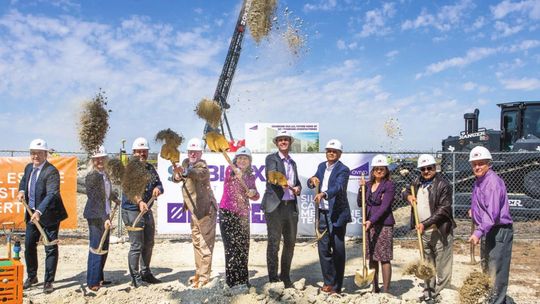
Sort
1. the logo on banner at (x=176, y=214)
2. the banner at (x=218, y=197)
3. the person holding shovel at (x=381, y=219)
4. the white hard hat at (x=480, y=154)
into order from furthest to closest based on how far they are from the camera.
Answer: the logo on banner at (x=176, y=214), the banner at (x=218, y=197), the person holding shovel at (x=381, y=219), the white hard hat at (x=480, y=154)

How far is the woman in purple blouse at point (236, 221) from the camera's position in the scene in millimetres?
5352

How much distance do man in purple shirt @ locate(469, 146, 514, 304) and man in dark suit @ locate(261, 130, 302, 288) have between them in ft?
6.43

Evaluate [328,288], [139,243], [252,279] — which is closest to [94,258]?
[139,243]

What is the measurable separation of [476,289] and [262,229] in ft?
15.0

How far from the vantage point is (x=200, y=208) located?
5.50 m

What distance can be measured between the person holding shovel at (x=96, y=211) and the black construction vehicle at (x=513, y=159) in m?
7.79

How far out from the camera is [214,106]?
5.48 metres

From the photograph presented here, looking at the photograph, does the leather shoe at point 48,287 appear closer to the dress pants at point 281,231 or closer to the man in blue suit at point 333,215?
the dress pants at point 281,231

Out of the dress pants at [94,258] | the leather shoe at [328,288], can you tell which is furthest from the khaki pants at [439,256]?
Answer: the dress pants at [94,258]

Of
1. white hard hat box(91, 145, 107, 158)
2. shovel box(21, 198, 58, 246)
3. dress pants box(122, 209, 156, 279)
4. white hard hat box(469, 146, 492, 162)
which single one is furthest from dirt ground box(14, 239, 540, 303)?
white hard hat box(469, 146, 492, 162)

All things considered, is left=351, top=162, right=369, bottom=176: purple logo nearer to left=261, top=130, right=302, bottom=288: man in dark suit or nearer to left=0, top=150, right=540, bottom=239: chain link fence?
left=0, top=150, right=540, bottom=239: chain link fence

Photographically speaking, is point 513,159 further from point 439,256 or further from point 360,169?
point 439,256

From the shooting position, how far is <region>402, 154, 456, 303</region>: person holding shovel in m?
4.89

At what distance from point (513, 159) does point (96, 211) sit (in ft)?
32.2
